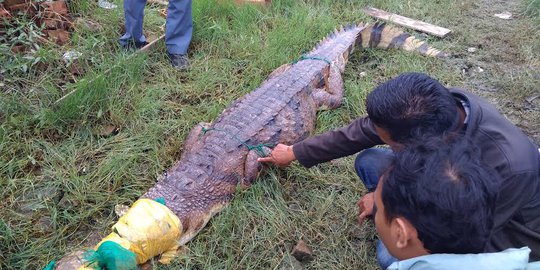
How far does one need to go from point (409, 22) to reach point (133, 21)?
305cm

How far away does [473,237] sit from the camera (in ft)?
4.74

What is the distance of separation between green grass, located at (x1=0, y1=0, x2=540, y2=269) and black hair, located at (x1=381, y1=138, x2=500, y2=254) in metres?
1.17

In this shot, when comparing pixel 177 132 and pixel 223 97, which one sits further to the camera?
pixel 223 97

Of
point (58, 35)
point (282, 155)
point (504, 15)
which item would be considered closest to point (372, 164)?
point (282, 155)

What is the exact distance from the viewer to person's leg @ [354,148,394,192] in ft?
8.64

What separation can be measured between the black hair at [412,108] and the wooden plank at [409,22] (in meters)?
3.22

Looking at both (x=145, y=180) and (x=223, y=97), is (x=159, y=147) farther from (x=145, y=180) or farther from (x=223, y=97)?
(x=223, y=97)

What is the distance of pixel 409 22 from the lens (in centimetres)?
521

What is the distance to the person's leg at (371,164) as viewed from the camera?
2.63 m

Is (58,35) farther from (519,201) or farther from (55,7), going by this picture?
(519,201)

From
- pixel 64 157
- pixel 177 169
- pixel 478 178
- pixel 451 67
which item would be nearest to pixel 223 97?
pixel 177 169

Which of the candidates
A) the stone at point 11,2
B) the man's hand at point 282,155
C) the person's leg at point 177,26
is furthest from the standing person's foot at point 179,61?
the man's hand at point 282,155

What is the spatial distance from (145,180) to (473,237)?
83.8 inches

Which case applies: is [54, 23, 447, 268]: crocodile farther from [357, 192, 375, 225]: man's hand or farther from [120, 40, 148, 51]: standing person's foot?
[120, 40, 148, 51]: standing person's foot
